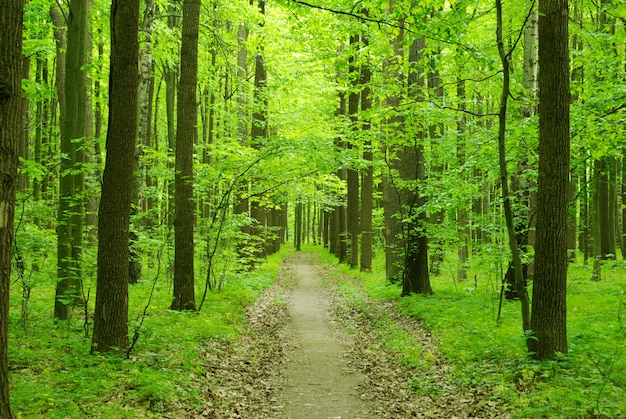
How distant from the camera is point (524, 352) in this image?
24.4 ft

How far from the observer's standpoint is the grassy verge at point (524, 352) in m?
5.51

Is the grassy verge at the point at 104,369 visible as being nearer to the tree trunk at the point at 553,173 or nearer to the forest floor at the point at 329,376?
the forest floor at the point at 329,376

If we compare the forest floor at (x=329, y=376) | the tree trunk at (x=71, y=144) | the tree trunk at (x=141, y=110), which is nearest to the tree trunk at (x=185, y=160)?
the tree trunk at (x=141, y=110)

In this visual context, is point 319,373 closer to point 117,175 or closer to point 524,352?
point 524,352

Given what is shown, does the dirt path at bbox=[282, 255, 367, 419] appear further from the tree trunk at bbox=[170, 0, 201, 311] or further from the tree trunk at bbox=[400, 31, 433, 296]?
the tree trunk at bbox=[170, 0, 201, 311]

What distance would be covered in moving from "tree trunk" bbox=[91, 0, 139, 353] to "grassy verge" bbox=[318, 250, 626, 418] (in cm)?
500

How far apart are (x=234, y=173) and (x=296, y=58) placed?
40.7 feet

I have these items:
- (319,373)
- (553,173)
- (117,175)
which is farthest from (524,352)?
(117,175)

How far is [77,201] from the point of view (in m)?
8.77

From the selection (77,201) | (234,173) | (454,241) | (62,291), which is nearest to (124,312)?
(62,291)

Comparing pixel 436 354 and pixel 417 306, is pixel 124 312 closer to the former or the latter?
Result: pixel 436 354

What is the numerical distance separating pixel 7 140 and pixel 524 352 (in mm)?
7532

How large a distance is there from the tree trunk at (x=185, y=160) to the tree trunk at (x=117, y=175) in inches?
146

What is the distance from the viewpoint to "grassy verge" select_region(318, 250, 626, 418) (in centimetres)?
551
